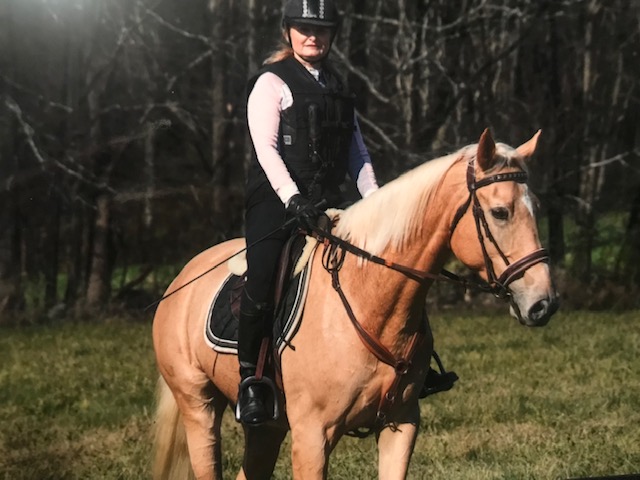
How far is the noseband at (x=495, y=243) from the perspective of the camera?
430cm

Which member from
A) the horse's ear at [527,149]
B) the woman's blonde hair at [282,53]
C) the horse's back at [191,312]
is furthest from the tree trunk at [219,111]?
the horse's ear at [527,149]

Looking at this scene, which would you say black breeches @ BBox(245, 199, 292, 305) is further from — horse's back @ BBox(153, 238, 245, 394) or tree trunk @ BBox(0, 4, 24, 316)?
tree trunk @ BBox(0, 4, 24, 316)

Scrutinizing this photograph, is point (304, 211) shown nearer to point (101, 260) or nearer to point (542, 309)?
point (542, 309)

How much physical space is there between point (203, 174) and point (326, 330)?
46.3 feet

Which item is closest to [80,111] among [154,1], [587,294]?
[154,1]

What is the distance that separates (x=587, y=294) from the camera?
1781 cm

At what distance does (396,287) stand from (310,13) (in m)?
1.43

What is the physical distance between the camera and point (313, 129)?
17.0ft

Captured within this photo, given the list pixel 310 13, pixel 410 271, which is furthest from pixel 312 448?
pixel 310 13

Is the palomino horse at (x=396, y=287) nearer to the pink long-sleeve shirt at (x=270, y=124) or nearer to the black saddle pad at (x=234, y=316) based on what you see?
the black saddle pad at (x=234, y=316)

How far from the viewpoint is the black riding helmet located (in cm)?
522

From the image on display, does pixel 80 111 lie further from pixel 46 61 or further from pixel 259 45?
pixel 259 45

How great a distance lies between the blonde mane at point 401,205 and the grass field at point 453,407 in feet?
9.06

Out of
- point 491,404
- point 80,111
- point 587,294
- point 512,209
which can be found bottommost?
point 587,294
